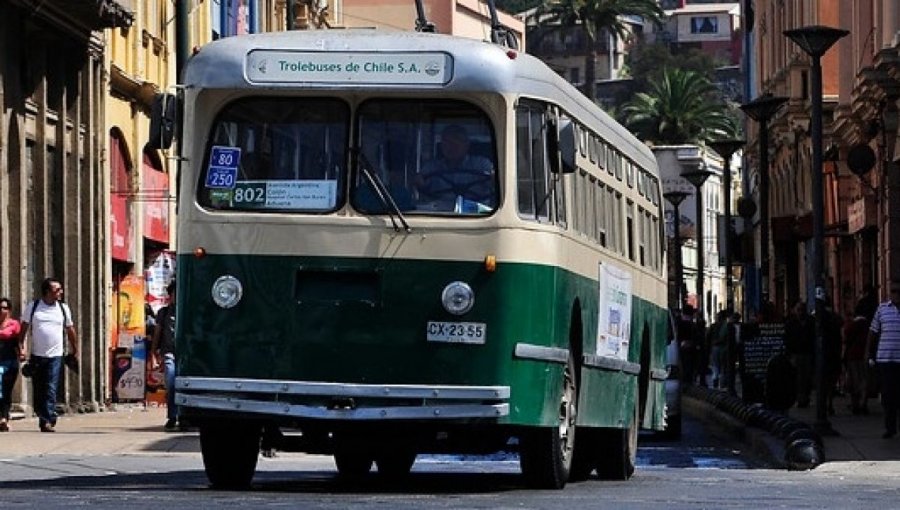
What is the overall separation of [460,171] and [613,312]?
3831 mm

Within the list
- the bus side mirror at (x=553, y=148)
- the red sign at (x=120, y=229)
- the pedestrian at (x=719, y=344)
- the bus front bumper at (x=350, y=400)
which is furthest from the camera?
the pedestrian at (x=719, y=344)

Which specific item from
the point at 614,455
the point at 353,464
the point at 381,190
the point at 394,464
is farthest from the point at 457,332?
the point at 614,455

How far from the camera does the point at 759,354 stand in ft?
136

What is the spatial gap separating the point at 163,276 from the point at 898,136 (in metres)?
12.3

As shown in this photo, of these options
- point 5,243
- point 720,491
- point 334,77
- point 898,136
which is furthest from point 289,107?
point 898,136

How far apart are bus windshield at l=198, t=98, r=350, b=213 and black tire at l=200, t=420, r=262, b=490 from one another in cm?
149

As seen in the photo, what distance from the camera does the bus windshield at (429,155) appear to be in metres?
17.8

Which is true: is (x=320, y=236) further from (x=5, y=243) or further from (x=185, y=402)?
(x=5, y=243)

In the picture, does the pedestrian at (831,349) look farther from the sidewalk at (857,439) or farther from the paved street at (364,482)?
the paved street at (364,482)

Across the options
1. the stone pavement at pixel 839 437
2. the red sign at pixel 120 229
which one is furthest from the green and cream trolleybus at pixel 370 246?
the red sign at pixel 120 229

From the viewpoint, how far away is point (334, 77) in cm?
1777

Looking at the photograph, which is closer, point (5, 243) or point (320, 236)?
point (320, 236)

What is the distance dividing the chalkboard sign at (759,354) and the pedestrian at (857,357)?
3.82ft

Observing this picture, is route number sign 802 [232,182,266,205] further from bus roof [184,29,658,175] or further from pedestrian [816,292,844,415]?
pedestrian [816,292,844,415]
